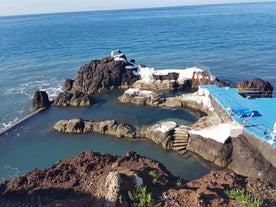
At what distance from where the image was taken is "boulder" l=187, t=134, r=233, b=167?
2553 centimetres

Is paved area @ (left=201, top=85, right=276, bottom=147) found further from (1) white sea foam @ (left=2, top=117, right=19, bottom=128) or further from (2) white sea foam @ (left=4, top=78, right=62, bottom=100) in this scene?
(2) white sea foam @ (left=4, top=78, right=62, bottom=100)

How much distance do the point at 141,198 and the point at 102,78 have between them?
34221mm

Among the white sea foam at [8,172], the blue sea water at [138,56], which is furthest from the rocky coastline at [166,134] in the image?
the blue sea water at [138,56]

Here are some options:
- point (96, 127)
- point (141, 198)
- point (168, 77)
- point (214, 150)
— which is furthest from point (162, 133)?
point (168, 77)

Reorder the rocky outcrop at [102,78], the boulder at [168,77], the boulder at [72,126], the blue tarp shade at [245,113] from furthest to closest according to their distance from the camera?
1. the rocky outcrop at [102,78]
2. the boulder at [168,77]
3. the boulder at [72,126]
4. the blue tarp shade at [245,113]

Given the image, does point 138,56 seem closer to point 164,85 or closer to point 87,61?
point 87,61

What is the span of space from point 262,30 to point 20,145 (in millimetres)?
85399

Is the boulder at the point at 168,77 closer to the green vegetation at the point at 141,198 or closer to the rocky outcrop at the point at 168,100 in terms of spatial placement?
the rocky outcrop at the point at 168,100

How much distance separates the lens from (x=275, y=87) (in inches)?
1726

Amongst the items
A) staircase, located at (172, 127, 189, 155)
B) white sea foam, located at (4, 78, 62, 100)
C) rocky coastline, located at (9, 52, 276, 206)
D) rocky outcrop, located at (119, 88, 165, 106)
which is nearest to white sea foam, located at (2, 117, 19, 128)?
rocky coastline, located at (9, 52, 276, 206)

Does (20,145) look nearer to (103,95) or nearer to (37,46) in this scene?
(103,95)

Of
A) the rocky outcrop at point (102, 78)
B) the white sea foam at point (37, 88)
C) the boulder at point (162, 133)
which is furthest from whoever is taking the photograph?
the white sea foam at point (37, 88)

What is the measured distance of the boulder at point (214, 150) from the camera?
25531 mm

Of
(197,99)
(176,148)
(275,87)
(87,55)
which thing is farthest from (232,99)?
(87,55)
